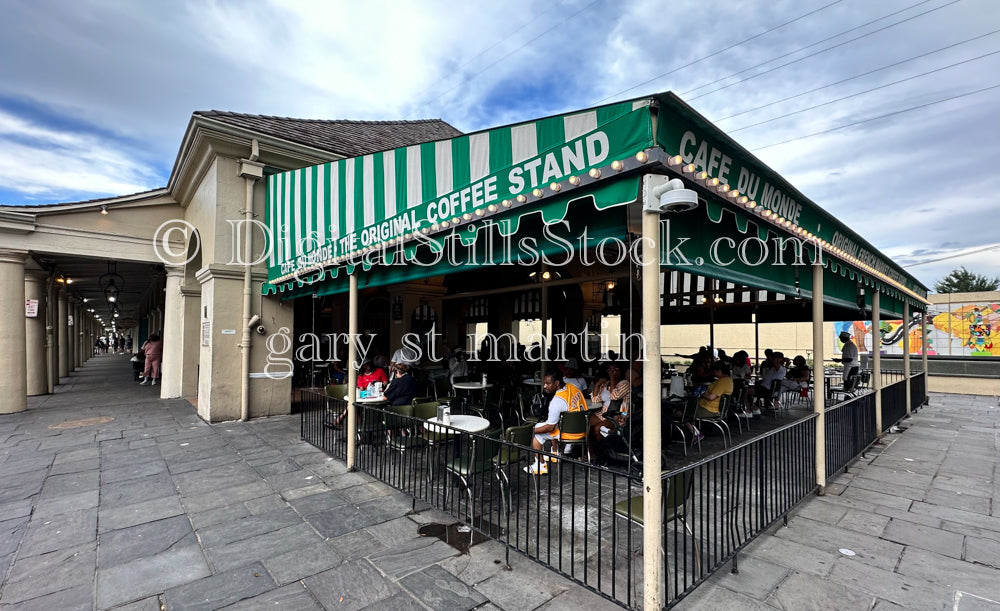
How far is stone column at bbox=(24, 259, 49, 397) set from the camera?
10734mm

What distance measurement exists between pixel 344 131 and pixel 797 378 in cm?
1319

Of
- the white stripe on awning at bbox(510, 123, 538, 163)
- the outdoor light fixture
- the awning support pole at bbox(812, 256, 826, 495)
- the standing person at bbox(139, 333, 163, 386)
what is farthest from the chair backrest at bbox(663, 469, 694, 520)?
the standing person at bbox(139, 333, 163, 386)

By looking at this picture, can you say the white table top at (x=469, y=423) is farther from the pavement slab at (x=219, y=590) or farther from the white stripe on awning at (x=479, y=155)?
the white stripe on awning at (x=479, y=155)

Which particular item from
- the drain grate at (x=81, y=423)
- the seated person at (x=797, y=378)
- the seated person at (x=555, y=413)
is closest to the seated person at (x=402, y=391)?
the seated person at (x=555, y=413)

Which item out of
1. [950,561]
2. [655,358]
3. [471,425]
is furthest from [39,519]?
[950,561]

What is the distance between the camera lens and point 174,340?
37.7 ft

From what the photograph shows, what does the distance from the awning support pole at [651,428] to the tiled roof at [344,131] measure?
7.08m

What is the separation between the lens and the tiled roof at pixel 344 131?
9461 mm

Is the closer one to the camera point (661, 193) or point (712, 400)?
point (661, 193)

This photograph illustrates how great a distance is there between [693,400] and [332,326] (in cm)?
1145

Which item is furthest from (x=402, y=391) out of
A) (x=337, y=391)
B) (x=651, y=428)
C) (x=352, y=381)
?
(x=651, y=428)

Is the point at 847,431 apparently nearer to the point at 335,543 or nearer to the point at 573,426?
the point at 573,426

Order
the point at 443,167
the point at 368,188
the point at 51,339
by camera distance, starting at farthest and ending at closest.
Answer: the point at 51,339, the point at 368,188, the point at 443,167

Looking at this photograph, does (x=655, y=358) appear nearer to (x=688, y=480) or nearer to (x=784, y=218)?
(x=688, y=480)
